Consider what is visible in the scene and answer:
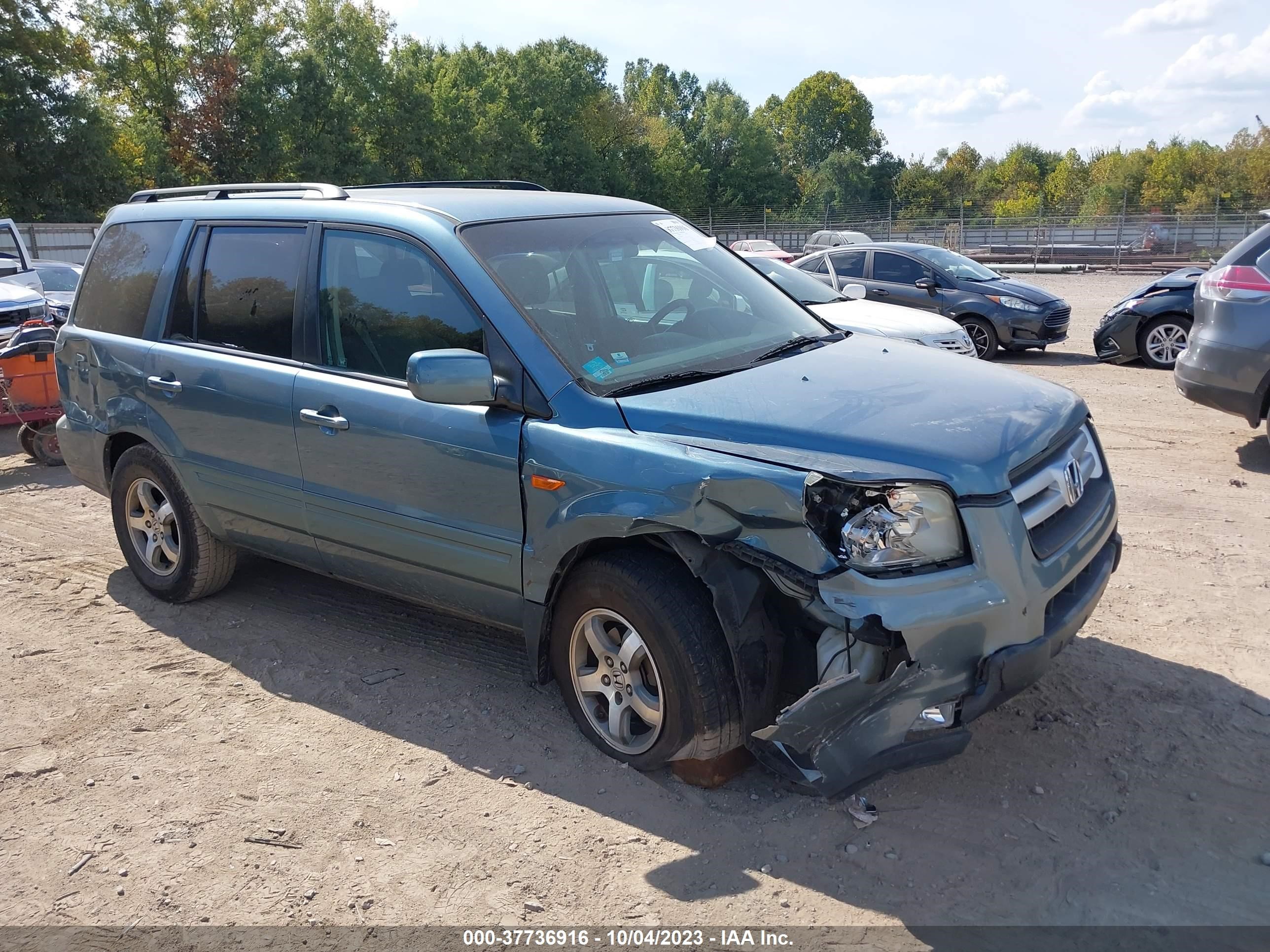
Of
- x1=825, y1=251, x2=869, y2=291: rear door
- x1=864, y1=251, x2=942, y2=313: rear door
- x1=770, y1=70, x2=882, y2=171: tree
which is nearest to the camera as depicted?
x1=864, y1=251, x2=942, y2=313: rear door

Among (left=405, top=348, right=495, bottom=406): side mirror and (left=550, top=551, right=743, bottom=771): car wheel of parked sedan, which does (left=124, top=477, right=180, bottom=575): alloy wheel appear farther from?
(left=550, top=551, right=743, bottom=771): car wheel of parked sedan

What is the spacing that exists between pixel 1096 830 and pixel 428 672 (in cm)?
271

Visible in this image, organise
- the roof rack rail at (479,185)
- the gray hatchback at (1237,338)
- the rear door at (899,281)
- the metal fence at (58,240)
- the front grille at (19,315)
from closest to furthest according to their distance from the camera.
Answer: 1. the roof rack rail at (479,185)
2. the gray hatchback at (1237,338)
3. the front grille at (19,315)
4. the rear door at (899,281)
5. the metal fence at (58,240)

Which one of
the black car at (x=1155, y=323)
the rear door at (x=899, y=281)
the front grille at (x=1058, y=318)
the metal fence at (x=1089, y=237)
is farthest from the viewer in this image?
the metal fence at (x=1089, y=237)

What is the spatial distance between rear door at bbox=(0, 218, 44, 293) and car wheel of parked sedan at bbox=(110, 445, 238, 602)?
326 inches

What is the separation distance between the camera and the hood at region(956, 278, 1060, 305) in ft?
44.2

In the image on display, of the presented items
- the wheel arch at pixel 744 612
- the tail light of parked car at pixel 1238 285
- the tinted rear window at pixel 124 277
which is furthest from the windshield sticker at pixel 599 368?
the tail light of parked car at pixel 1238 285

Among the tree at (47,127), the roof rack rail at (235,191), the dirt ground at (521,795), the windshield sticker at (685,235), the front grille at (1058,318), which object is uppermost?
the tree at (47,127)

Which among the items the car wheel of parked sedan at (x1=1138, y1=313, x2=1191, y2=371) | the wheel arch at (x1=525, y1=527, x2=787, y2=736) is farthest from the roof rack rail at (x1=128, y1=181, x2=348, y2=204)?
the car wheel of parked sedan at (x1=1138, y1=313, x2=1191, y2=371)

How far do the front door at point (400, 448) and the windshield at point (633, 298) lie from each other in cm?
28

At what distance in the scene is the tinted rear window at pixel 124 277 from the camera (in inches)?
205

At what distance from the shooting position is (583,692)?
3.78 metres

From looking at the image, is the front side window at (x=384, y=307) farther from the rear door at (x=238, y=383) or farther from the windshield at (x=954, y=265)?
the windshield at (x=954, y=265)

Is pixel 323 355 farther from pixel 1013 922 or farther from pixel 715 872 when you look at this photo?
pixel 1013 922
